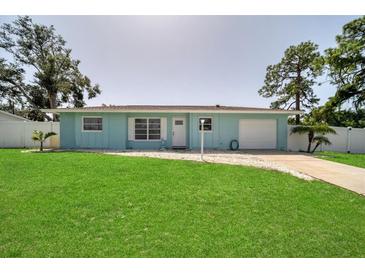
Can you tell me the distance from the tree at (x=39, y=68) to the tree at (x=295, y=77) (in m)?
23.8

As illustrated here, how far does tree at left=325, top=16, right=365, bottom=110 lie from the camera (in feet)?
55.6

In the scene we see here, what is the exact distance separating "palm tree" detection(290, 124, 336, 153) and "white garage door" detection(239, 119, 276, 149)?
4.84 ft

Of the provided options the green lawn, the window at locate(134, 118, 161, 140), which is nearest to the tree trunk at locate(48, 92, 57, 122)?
the window at locate(134, 118, 161, 140)

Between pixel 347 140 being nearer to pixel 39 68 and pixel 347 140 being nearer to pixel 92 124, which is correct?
pixel 92 124

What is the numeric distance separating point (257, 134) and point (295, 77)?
1639 cm

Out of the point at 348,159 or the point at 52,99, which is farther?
the point at 52,99

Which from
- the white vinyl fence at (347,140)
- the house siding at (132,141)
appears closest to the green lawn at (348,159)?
the white vinyl fence at (347,140)

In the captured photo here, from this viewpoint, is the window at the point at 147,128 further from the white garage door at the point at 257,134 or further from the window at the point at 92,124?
the white garage door at the point at 257,134

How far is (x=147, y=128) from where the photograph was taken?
47.9 ft

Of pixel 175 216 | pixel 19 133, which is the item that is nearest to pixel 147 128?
pixel 19 133

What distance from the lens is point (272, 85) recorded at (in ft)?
92.1

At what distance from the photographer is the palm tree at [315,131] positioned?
534 inches
